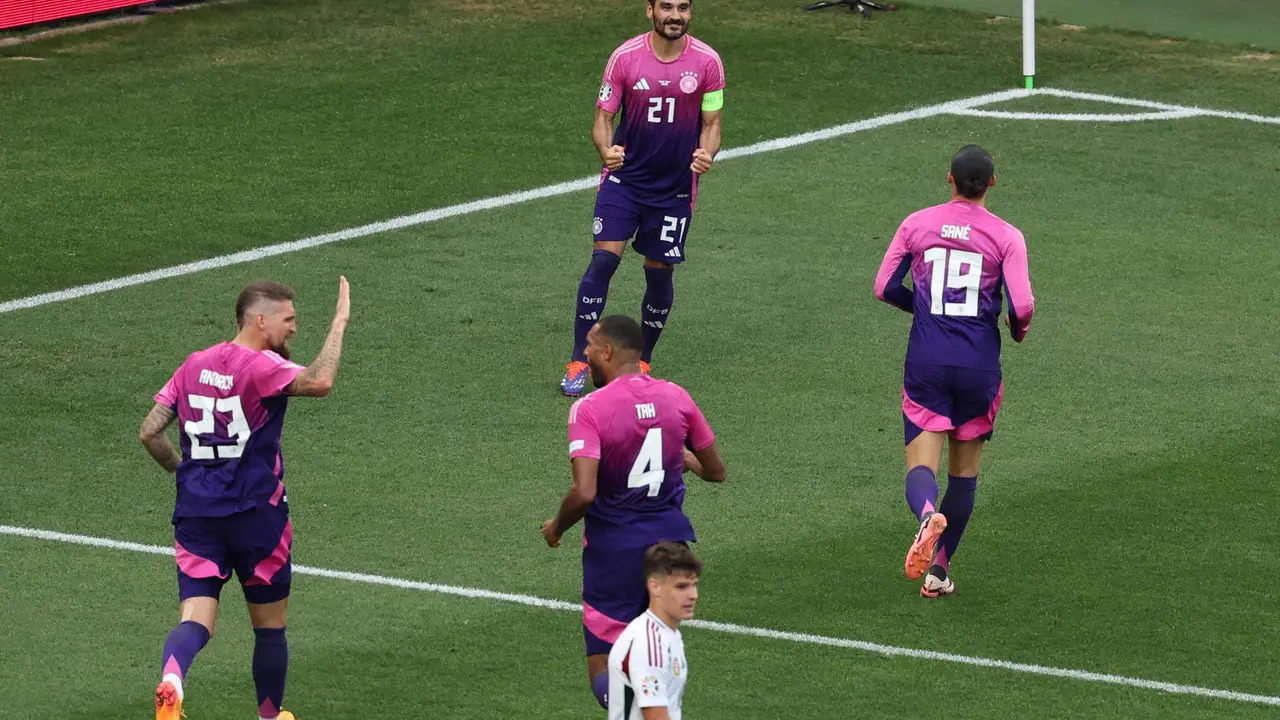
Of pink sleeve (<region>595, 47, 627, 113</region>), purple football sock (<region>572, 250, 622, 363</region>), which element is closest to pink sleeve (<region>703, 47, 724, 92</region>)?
pink sleeve (<region>595, 47, 627, 113</region>)

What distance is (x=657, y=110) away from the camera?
1341cm

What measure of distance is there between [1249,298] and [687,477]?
5129 millimetres

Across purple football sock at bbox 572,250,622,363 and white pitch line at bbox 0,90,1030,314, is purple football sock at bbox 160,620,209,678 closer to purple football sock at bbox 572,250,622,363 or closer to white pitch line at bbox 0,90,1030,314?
purple football sock at bbox 572,250,622,363

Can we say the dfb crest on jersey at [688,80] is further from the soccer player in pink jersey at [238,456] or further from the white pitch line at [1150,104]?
the white pitch line at [1150,104]

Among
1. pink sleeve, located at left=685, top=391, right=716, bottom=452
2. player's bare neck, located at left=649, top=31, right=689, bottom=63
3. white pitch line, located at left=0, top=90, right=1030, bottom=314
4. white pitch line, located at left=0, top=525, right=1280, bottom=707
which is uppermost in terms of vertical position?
player's bare neck, located at left=649, top=31, right=689, bottom=63

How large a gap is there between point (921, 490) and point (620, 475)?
2368 mm

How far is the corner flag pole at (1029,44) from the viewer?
20.5m

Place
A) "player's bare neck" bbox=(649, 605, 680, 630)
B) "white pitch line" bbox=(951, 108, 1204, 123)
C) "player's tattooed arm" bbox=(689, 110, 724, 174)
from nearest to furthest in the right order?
"player's bare neck" bbox=(649, 605, 680, 630) → "player's tattooed arm" bbox=(689, 110, 724, 174) → "white pitch line" bbox=(951, 108, 1204, 123)

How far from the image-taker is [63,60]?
69.1 ft

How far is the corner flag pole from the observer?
20531mm

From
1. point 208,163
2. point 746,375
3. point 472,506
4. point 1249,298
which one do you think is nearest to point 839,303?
point 746,375

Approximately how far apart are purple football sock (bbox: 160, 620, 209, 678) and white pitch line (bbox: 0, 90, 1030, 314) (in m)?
6.64

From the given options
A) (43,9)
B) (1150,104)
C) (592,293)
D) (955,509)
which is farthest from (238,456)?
(43,9)

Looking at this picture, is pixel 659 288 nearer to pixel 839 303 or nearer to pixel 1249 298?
pixel 839 303
